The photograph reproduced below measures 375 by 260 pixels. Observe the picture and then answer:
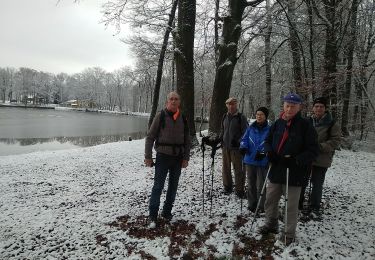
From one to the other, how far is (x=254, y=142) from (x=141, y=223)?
2448mm

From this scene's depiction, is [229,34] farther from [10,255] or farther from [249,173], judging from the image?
[10,255]

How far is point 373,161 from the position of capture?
40.4ft

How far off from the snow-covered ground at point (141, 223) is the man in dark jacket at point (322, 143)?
0.42 m

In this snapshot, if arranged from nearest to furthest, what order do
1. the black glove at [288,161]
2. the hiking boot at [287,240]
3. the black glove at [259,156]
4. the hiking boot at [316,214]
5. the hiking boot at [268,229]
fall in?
the black glove at [288,161] < the hiking boot at [287,240] < the hiking boot at [268,229] < the black glove at [259,156] < the hiking boot at [316,214]

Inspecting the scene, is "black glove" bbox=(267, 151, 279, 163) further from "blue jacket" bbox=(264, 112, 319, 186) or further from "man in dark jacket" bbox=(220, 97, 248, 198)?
"man in dark jacket" bbox=(220, 97, 248, 198)

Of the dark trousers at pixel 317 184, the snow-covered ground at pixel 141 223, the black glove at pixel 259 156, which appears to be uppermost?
the black glove at pixel 259 156

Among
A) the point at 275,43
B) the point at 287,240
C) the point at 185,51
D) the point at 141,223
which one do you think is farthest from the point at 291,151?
the point at 275,43

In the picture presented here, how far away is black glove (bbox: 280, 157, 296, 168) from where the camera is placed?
4.31 m

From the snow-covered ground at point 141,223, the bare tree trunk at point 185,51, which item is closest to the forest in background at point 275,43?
the bare tree trunk at point 185,51

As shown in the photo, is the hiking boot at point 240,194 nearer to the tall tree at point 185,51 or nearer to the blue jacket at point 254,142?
the blue jacket at point 254,142

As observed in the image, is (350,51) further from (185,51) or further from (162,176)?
(162,176)

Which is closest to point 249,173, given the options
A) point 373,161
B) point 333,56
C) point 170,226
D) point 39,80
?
point 170,226

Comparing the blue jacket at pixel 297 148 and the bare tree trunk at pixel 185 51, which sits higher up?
the bare tree trunk at pixel 185 51

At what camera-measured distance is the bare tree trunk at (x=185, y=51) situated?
36.7ft
